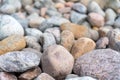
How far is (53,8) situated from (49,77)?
3.68 feet

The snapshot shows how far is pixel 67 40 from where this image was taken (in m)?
1.78

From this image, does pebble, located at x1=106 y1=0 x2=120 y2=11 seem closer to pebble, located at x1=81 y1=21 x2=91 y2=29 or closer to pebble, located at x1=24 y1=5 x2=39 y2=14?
pebble, located at x1=81 y1=21 x2=91 y2=29

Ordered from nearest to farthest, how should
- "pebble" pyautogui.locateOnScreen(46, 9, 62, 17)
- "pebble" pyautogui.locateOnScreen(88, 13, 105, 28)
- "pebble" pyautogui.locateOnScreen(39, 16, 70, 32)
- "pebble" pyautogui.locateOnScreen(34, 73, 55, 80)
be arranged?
"pebble" pyautogui.locateOnScreen(34, 73, 55, 80), "pebble" pyautogui.locateOnScreen(39, 16, 70, 32), "pebble" pyautogui.locateOnScreen(88, 13, 105, 28), "pebble" pyautogui.locateOnScreen(46, 9, 62, 17)

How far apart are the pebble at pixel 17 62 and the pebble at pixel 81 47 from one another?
0.27m

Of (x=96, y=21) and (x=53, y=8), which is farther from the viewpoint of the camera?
(x=53, y=8)

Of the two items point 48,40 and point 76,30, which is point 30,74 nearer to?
point 48,40

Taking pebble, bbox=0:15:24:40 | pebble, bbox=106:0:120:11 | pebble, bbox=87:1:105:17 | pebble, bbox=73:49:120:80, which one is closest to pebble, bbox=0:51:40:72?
pebble, bbox=73:49:120:80

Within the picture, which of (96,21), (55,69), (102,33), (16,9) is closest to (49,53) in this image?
(55,69)

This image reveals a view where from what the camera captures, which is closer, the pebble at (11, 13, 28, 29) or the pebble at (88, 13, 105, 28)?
the pebble at (11, 13, 28, 29)

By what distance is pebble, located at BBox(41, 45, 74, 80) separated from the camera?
1508 millimetres

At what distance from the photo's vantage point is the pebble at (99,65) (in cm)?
148

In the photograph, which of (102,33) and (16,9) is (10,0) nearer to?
(16,9)

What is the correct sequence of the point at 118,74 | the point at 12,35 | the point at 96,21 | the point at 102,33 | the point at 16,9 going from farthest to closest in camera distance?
1. the point at 16,9
2. the point at 96,21
3. the point at 102,33
4. the point at 12,35
5. the point at 118,74

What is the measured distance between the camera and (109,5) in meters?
2.57
